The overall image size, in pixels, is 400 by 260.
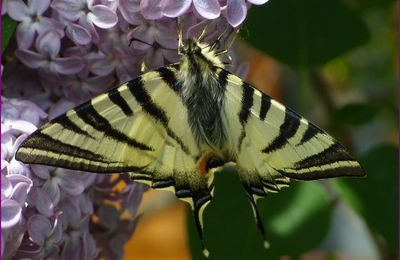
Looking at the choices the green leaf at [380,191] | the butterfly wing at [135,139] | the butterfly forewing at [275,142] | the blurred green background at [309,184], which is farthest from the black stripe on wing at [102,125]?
the green leaf at [380,191]

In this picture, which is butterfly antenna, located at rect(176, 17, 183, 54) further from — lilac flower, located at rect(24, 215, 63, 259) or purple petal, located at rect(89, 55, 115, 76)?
lilac flower, located at rect(24, 215, 63, 259)

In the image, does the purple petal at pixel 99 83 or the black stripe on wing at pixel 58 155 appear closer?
the black stripe on wing at pixel 58 155

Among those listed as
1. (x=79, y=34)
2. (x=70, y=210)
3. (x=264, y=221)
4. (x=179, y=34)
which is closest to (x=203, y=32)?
(x=179, y=34)

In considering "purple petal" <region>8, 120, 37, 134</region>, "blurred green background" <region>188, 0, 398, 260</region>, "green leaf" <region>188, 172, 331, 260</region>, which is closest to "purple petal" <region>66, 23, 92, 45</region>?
"purple petal" <region>8, 120, 37, 134</region>

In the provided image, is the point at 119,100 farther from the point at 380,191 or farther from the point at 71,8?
the point at 380,191

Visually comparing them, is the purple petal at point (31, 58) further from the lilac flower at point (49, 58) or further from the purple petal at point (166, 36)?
the purple petal at point (166, 36)

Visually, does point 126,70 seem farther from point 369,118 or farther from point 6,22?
point 369,118
